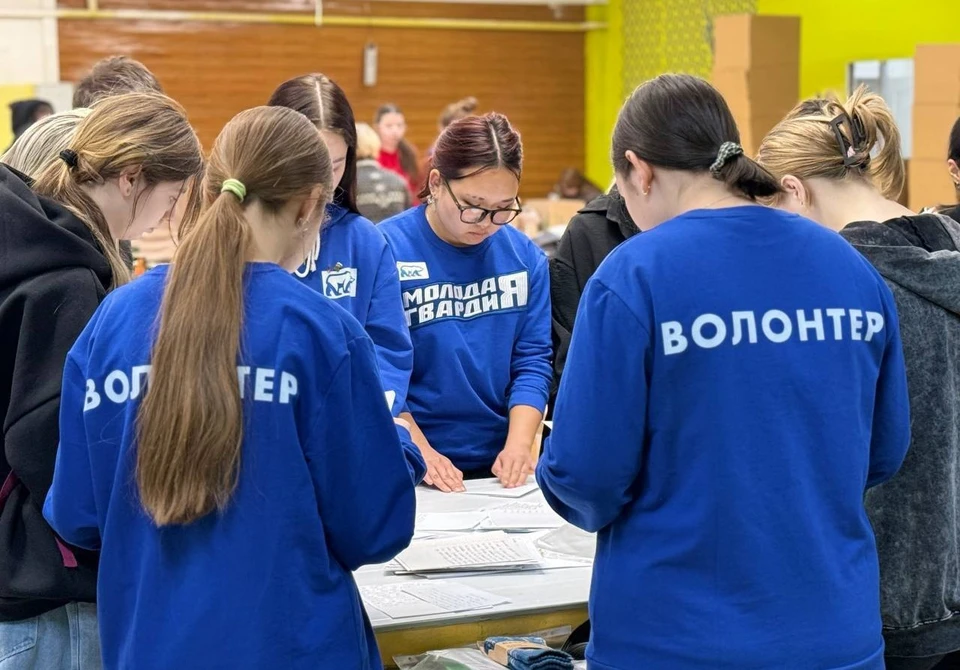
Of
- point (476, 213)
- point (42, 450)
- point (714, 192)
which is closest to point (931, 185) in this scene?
point (476, 213)

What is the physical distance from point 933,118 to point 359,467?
560cm

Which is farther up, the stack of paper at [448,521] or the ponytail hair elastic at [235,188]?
the ponytail hair elastic at [235,188]

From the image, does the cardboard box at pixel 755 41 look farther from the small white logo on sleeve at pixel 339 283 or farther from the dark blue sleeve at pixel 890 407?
the dark blue sleeve at pixel 890 407

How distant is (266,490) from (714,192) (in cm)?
71

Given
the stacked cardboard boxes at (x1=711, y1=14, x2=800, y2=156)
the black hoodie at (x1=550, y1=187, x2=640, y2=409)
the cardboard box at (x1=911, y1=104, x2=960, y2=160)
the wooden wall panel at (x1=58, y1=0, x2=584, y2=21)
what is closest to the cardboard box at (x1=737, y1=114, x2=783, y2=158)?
the stacked cardboard boxes at (x1=711, y1=14, x2=800, y2=156)

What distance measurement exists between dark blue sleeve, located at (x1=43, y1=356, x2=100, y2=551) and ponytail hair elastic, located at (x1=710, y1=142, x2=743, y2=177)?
867mm

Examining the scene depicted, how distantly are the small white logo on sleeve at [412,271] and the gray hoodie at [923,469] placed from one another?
3.43 ft

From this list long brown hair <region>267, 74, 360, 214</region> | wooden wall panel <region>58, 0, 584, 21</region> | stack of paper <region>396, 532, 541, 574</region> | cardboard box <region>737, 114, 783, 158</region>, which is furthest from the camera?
wooden wall panel <region>58, 0, 584, 21</region>

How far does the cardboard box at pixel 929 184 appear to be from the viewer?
616cm

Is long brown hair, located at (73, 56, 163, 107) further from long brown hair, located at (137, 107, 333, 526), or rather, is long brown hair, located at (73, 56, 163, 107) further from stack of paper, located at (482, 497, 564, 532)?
long brown hair, located at (137, 107, 333, 526)

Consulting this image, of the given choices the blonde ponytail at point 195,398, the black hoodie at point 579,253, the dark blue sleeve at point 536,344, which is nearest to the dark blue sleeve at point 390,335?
the dark blue sleeve at point 536,344

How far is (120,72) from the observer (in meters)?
2.88

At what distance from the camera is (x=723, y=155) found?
59.2 inches

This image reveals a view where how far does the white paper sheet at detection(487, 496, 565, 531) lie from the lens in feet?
7.61
